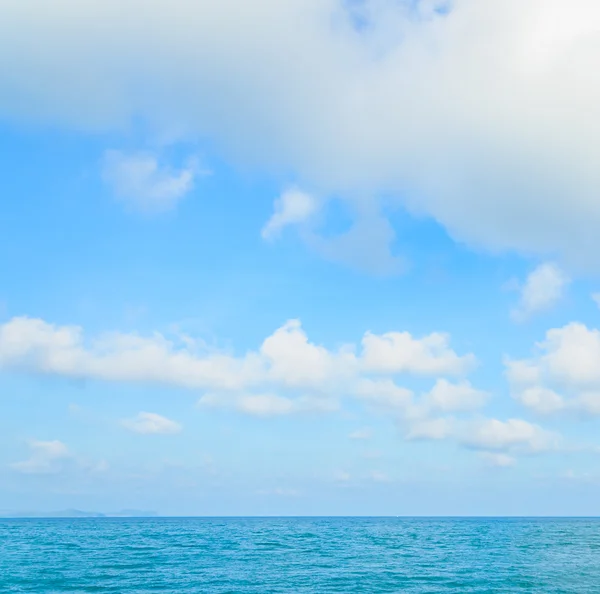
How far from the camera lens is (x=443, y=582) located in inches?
2073

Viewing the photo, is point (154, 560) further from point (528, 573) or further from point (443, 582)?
point (528, 573)

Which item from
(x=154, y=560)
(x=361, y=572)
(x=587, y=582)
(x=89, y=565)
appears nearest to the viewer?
(x=587, y=582)

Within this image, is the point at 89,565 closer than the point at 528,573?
No

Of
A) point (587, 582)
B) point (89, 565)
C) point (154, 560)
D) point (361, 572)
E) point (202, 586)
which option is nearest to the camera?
point (202, 586)

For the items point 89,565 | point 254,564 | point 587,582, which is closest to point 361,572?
point 254,564

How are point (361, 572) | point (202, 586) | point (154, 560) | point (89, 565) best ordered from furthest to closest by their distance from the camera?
point (154, 560), point (89, 565), point (361, 572), point (202, 586)

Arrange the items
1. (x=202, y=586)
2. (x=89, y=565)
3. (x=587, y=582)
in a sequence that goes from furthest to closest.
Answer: (x=89, y=565), (x=587, y=582), (x=202, y=586)

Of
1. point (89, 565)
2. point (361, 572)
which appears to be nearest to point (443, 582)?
point (361, 572)

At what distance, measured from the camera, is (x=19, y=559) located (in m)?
72.8

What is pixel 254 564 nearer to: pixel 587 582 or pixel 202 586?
pixel 202 586

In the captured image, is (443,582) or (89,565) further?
(89,565)

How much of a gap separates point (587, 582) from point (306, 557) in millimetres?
34158

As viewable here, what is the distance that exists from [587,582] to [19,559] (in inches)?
2726

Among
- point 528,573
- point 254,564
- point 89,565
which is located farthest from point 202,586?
point 528,573
